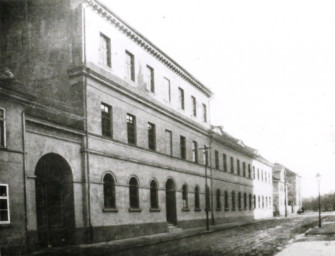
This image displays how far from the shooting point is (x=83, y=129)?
66.9ft

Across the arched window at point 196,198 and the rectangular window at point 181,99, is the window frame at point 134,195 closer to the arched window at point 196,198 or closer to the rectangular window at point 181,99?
the rectangular window at point 181,99

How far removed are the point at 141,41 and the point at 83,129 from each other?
8166 millimetres

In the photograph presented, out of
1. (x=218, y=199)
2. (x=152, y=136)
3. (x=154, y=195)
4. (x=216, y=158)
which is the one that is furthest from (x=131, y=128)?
(x=218, y=199)

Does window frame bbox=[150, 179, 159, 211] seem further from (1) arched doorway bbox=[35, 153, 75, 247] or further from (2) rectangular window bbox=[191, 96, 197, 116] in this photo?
(2) rectangular window bbox=[191, 96, 197, 116]

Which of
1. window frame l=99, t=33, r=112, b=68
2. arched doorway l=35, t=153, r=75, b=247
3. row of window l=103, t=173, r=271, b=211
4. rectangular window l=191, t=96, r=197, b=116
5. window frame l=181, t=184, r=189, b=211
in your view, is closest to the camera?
arched doorway l=35, t=153, r=75, b=247

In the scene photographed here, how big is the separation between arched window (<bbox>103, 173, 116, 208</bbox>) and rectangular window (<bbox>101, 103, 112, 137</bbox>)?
221cm

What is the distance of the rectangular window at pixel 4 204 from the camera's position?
14.9 metres

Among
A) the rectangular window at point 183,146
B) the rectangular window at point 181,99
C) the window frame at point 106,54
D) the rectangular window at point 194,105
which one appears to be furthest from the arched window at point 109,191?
the rectangular window at point 194,105

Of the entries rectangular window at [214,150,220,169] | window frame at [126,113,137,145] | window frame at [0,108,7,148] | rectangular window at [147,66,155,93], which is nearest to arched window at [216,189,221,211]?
rectangular window at [214,150,220,169]

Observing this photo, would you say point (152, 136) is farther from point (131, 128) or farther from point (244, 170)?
point (244, 170)

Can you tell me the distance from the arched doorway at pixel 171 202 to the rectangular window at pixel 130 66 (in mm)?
8349

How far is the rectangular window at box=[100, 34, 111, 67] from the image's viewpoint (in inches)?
887

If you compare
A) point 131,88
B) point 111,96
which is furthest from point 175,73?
→ point 111,96

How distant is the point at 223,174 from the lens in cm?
4166
